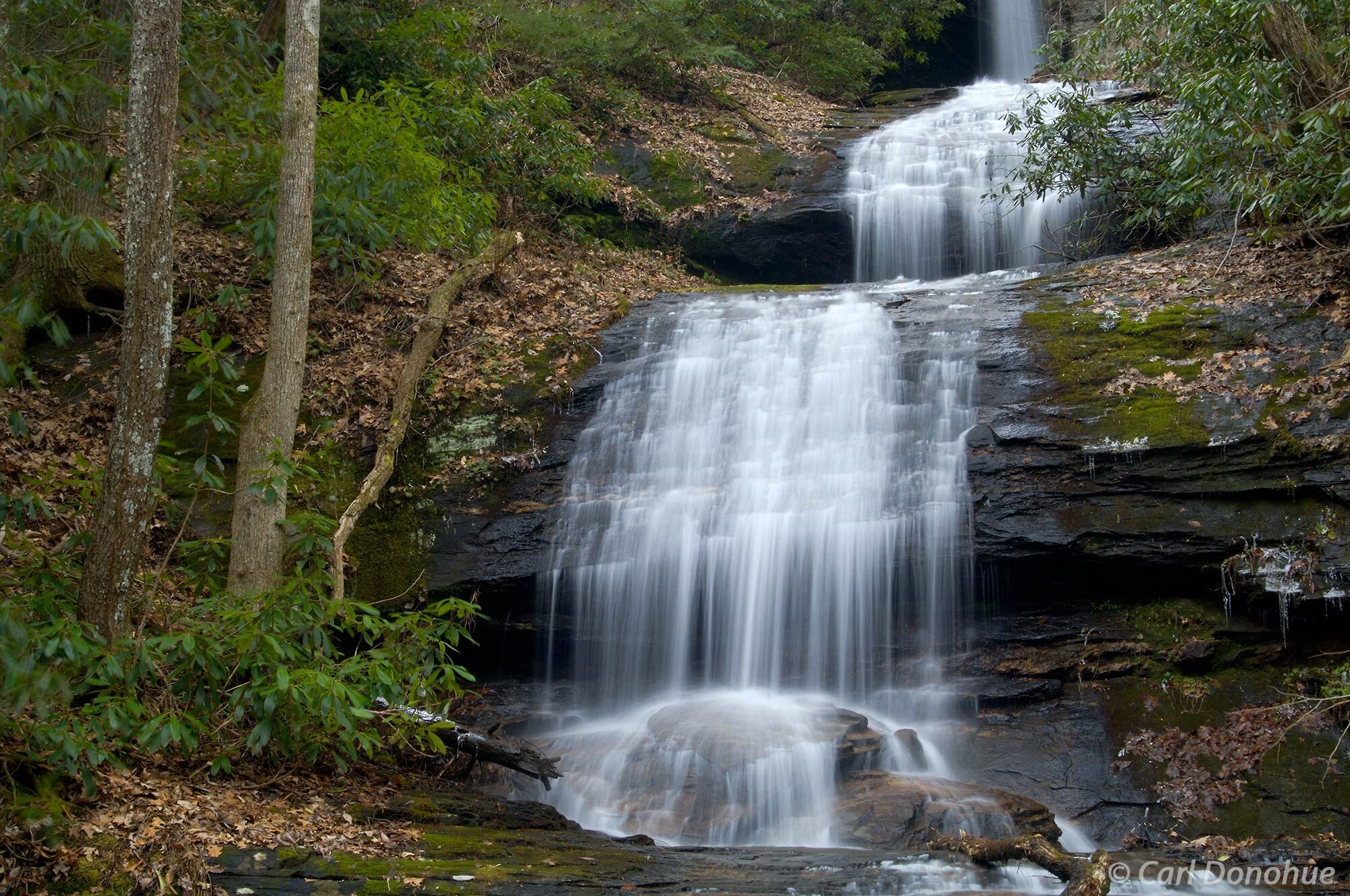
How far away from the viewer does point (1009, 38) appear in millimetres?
27078

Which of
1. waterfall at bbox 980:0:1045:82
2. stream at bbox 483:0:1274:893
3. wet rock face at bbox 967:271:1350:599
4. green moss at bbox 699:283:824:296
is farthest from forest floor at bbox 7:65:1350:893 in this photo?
waterfall at bbox 980:0:1045:82

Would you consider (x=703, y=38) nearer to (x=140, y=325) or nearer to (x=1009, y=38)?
(x=1009, y=38)

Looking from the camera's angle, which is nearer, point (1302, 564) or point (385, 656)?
point (385, 656)

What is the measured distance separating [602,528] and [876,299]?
4.88 m

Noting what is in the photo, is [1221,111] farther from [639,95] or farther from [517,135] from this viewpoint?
[639,95]

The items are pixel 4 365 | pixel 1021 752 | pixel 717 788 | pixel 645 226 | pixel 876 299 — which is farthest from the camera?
pixel 645 226

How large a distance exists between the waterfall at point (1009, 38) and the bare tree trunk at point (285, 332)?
22.9 metres

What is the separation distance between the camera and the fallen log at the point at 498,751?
22.9 feet

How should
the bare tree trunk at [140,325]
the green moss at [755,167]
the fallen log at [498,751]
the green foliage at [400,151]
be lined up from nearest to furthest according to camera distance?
the bare tree trunk at [140,325]
the fallen log at [498,751]
the green foliage at [400,151]
the green moss at [755,167]

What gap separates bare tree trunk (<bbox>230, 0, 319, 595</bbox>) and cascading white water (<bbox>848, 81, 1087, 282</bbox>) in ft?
31.9

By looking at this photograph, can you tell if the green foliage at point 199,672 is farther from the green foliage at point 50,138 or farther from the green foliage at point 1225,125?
the green foliage at point 1225,125

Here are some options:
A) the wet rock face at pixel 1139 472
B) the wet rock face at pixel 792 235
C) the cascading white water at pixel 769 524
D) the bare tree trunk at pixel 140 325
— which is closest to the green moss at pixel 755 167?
the wet rock face at pixel 792 235

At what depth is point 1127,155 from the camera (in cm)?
1311

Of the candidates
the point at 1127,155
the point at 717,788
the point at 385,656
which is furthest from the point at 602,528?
the point at 1127,155
